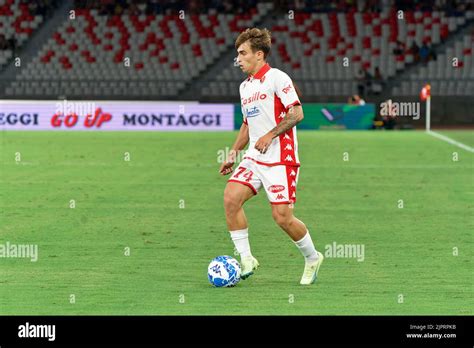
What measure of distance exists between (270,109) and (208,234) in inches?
169

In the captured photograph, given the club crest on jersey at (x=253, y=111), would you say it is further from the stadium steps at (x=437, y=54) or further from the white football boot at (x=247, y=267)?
the stadium steps at (x=437, y=54)

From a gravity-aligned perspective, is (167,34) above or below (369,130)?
above

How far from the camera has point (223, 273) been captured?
1077 centimetres

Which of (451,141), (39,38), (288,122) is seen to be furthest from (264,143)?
(39,38)

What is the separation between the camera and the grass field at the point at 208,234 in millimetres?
10133

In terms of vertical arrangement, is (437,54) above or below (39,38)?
below

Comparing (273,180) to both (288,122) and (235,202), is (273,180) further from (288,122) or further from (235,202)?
(288,122)

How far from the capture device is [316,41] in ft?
166

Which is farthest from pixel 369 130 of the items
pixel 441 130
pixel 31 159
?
pixel 31 159

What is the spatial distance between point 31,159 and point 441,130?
1925 cm

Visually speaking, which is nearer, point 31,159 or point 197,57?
point 31,159

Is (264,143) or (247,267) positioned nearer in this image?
(264,143)

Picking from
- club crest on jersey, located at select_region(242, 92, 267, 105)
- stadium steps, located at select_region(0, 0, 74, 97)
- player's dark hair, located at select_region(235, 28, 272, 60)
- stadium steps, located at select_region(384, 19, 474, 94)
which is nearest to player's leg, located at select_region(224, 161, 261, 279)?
club crest on jersey, located at select_region(242, 92, 267, 105)
